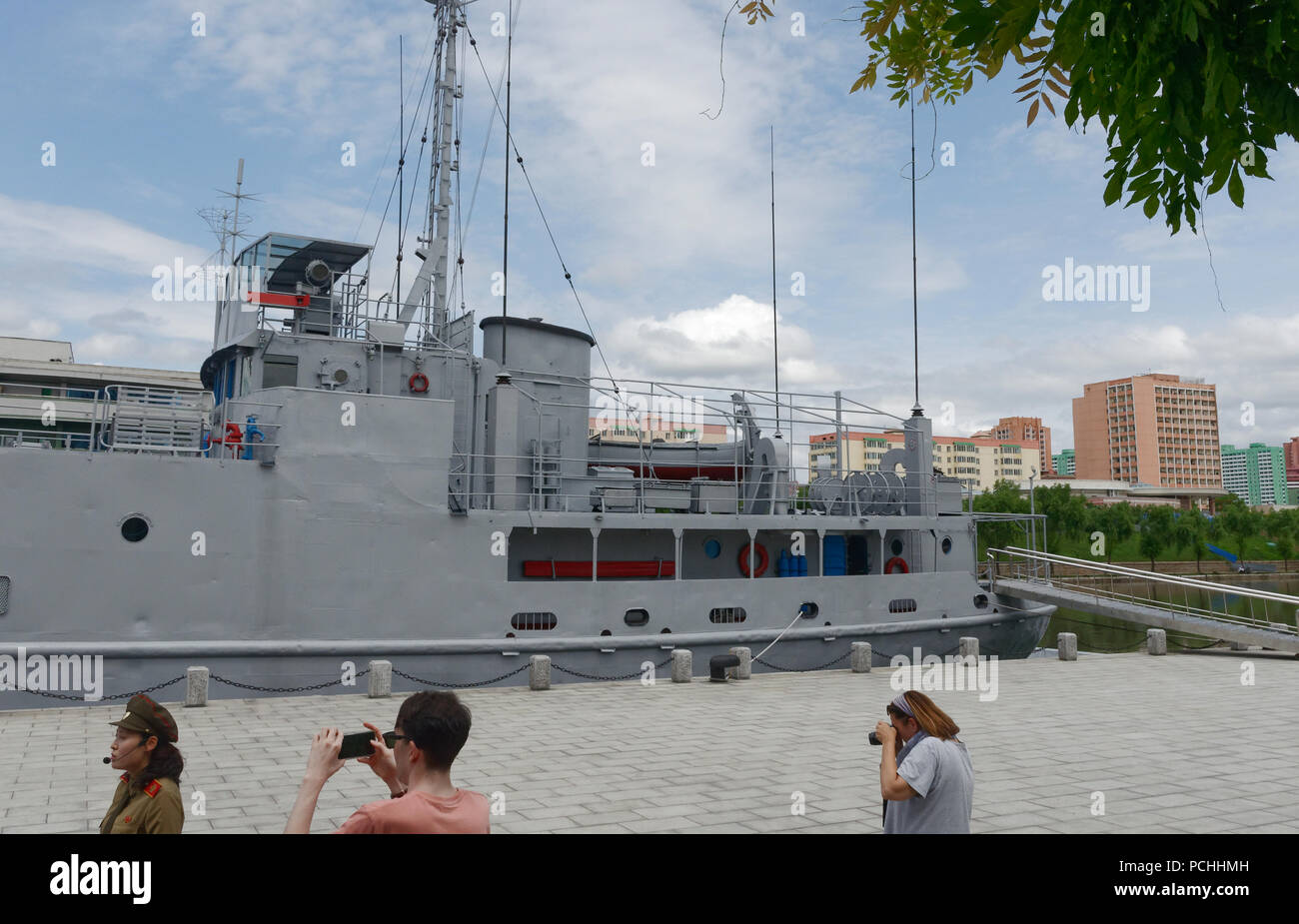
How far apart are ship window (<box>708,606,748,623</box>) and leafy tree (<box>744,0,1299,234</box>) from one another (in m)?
12.5

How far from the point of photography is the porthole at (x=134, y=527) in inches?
468

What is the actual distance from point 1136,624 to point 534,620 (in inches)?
1277

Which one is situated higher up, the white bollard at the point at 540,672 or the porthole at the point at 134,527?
the porthole at the point at 134,527

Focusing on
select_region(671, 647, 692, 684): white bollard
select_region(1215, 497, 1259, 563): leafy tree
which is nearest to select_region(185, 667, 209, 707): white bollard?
select_region(671, 647, 692, 684): white bollard

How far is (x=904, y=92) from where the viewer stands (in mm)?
4785

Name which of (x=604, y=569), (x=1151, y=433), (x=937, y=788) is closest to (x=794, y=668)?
(x=604, y=569)

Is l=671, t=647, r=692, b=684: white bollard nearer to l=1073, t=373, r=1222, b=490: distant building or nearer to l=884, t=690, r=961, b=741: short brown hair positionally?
l=884, t=690, r=961, b=741: short brown hair

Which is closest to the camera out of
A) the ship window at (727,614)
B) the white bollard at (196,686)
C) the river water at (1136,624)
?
the white bollard at (196,686)

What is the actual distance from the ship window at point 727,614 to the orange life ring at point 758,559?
1.18 meters

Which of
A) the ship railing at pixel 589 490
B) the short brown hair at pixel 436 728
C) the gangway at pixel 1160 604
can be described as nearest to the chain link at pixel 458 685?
the ship railing at pixel 589 490

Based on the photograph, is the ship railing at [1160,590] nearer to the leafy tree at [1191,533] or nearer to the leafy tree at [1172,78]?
the leafy tree at [1191,533]

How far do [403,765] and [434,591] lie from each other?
10701 mm

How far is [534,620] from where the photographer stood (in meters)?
14.0

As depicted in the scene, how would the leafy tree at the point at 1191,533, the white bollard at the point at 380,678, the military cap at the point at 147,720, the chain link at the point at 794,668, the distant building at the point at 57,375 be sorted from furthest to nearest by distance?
the leafy tree at the point at 1191,533 → the distant building at the point at 57,375 → the chain link at the point at 794,668 → the white bollard at the point at 380,678 → the military cap at the point at 147,720
